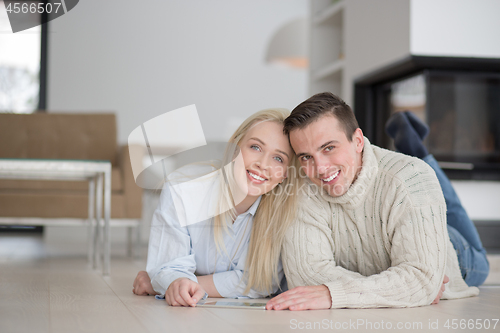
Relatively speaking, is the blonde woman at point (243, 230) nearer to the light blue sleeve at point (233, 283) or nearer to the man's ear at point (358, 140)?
the light blue sleeve at point (233, 283)

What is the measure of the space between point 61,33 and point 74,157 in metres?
2.19

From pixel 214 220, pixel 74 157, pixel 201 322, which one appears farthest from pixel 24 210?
pixel 201 322

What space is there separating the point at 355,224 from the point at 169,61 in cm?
416

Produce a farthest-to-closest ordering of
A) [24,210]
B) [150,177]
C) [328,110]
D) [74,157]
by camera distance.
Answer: [74,157] → [24,210] → [150,177] → [328,110]

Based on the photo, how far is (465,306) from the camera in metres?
1.46

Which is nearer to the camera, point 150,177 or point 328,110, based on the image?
point 328,110

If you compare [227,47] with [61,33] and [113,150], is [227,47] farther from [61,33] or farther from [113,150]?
[113,150]

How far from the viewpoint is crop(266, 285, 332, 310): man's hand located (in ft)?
4.25

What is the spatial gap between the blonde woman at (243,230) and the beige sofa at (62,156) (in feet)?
4.94

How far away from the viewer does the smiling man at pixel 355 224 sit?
133 centimetres

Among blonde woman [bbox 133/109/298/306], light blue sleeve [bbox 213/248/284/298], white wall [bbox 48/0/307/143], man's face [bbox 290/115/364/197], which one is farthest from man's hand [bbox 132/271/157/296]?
white wall [bbox 48/0/307/143]

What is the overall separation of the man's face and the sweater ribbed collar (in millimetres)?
17

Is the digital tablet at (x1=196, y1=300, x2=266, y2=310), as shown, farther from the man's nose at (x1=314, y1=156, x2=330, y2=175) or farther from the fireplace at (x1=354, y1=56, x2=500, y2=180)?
the fireplace at (x1=354, y1=56, x2=500, y2=180)

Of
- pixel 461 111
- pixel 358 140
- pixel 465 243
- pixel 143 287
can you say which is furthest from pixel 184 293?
pixel 461 111
